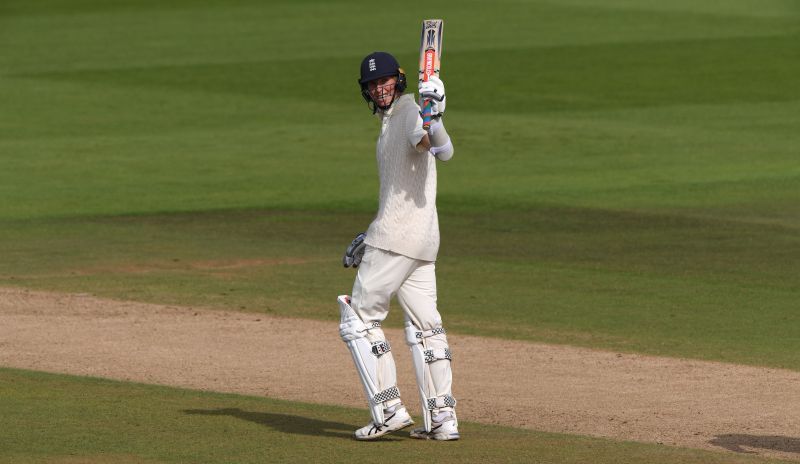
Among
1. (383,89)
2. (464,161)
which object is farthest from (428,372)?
(464,161)

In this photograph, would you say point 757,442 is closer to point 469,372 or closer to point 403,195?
point 403,195

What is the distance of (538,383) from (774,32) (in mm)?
35892

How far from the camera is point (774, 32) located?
46.7m

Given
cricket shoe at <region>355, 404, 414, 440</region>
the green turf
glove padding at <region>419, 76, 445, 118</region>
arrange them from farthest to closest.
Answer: the green turf, cricket shoe at <region>355, 404, 414, 440</region>, glove padding at <region>419, 76, 445, 118</region>

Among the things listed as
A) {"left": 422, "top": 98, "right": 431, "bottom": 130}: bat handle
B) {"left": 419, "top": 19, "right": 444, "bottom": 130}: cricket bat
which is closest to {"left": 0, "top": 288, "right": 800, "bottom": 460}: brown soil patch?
{"left": 422, "top": 98, "right": 431, "bottom": 130}: bat handle

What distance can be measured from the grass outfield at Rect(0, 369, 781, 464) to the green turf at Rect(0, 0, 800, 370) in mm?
3410

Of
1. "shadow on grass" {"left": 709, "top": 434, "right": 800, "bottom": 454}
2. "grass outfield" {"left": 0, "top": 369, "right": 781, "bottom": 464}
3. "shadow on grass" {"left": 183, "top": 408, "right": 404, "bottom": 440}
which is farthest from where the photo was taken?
"shadow on grass" {"left": 183, "top": 408, "right": 404, "bottom": 440}

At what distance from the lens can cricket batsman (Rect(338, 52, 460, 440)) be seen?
10406mm

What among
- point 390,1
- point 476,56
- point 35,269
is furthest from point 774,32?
point 35,269

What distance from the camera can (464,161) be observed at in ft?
93.8

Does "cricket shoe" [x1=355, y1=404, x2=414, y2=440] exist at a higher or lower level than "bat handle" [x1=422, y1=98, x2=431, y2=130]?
lower

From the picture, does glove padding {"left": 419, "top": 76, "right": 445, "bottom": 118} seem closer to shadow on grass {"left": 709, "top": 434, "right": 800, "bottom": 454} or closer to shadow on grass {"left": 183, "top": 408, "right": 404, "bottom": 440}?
shadow on grass {"left": 183, "top": 408, "right": 404, "bottom": 440}

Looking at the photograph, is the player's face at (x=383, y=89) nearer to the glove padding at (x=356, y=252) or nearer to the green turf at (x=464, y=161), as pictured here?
the glove padding at (x=356, y=252)

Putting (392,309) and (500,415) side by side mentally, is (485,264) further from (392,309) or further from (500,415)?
(500,415)
